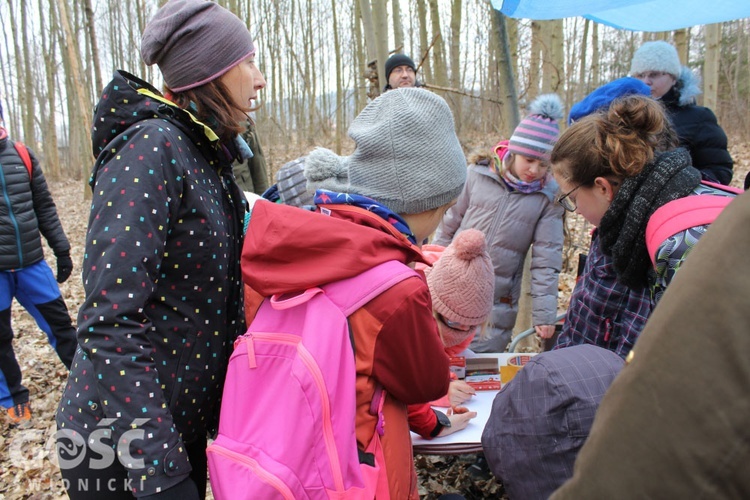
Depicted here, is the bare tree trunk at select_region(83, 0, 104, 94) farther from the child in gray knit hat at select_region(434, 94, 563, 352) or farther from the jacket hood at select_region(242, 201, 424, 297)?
the jacket hood at select_region(242, 201, 424, 297)

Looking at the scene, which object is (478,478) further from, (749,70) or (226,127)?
(749,70)

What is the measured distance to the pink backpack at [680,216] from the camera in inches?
56.2

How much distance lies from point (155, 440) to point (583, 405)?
3.36 ft

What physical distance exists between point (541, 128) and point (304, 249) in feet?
6.76

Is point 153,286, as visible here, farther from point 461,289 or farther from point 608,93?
point 608,93

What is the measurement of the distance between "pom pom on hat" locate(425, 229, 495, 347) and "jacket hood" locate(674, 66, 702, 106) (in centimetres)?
247

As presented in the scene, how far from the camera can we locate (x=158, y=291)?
142cm

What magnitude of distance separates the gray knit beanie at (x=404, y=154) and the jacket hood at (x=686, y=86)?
2.74 meters

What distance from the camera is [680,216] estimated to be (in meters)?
1.46

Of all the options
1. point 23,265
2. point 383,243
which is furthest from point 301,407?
point 23,265

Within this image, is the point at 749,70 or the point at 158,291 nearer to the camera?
the point at 158,291

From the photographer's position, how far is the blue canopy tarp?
2.75 metres

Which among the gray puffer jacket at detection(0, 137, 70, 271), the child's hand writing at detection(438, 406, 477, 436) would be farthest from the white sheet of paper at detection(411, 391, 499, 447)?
the gray puffer jacket at detection(0, 137, 70, 271)

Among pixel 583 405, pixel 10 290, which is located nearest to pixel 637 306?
pixel 583 405
